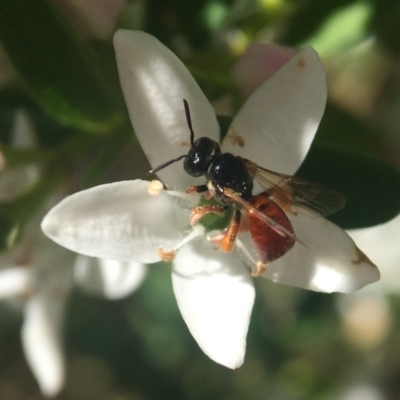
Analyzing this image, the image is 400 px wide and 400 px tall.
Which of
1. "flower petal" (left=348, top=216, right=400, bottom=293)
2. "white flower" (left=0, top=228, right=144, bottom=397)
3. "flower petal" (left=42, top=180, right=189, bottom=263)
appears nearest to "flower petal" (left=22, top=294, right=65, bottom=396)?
"white flower" (left=0, top=228, right=144, bottom=397)

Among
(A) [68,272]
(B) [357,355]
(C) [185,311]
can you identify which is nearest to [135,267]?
(A) [68,272]

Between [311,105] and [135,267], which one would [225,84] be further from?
[135,267]

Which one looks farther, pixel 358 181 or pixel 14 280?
pixel 14 280

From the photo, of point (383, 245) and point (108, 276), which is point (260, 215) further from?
point (383, 245)

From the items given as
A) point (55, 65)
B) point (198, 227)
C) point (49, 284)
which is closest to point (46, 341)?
point (49, 284)

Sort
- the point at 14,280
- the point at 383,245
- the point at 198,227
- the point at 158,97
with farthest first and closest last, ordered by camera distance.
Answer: the point at 383,245 → the point at 14,280 → the point at 198,227 → the point at 158,97

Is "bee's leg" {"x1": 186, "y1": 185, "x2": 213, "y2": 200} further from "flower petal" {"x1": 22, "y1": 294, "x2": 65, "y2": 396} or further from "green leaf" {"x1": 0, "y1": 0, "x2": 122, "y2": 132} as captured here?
"flower petal" {"x1": 22, "y1": 294, "x2": 65, "y2": 396}

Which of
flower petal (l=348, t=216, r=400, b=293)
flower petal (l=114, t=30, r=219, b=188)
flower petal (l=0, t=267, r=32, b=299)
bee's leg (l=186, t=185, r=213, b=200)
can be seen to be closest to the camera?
flower petal (l=114, t=30, r=219, b=188)

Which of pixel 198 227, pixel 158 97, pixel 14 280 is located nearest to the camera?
pixel 158 97
